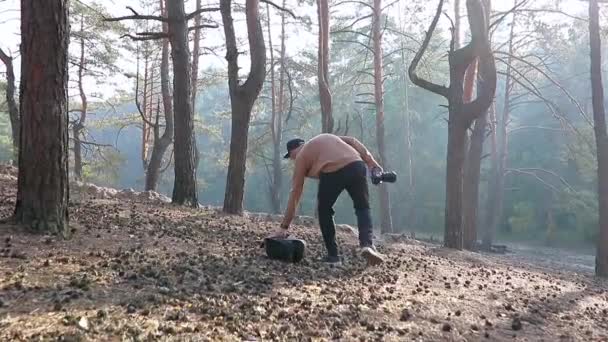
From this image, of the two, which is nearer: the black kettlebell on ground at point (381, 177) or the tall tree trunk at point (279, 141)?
the black kettlebell on ground at point (381, 177)

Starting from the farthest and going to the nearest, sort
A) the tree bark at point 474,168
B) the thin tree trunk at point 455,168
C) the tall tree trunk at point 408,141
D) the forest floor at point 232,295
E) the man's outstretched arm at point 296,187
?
the tall tree trunk at point 408,141, the tree bark at point 474,168, the thin tree trunk at point 455,168, the man's outstretched arm at point 296,187, the forest floor at point 232,295

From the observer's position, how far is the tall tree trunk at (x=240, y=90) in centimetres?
927

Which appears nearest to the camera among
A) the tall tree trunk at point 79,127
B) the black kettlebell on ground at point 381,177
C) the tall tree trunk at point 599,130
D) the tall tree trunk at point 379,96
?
the black kettlebell on ground at point 381,177

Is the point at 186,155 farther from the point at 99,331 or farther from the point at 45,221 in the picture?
the point at 99,331

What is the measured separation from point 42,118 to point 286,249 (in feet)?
8.30

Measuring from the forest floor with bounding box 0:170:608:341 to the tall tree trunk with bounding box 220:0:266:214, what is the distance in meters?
2.92

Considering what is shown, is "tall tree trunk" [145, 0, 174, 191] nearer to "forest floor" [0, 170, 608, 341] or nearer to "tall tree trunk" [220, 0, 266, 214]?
"tall tree trunk" [220, 0, 266, 214]

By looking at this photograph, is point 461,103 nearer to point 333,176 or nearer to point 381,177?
point 381,177

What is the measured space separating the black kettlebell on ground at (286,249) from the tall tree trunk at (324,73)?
8203 mm

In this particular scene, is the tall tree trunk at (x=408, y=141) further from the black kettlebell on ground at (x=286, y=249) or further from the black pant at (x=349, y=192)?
the black kettlebell on ground at (x=286, y=249)

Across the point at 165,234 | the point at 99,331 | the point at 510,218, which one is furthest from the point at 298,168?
the point at 510,218

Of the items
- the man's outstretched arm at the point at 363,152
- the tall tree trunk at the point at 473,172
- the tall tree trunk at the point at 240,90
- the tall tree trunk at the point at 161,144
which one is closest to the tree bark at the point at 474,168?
the tall tree trunk at the point at 473,172

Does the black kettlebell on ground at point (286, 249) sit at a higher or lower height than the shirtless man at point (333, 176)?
lower

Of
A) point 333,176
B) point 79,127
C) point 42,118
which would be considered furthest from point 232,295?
point 79,127
